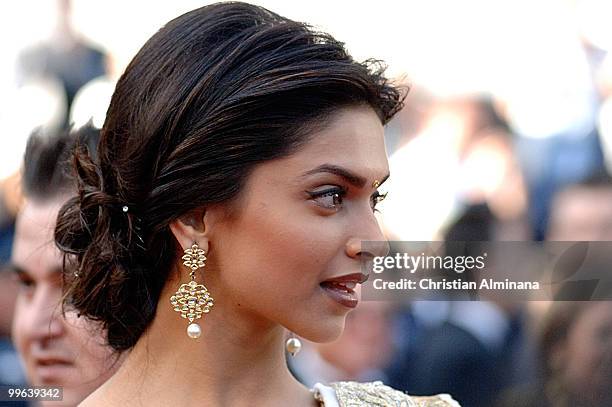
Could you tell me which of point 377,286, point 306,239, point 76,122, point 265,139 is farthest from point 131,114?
point 377,286

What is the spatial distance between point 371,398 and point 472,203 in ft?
4.72

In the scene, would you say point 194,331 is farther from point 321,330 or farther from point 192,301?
point 321,330

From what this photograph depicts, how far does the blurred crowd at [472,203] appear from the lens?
338 cm

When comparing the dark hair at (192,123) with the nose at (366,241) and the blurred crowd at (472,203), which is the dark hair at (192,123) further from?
the blurred crowd at (472,203)

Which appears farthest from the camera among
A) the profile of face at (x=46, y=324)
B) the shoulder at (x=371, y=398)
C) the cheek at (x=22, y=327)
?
the cheek at (x=22, y=327)

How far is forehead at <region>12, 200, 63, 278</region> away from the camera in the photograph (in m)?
2.99

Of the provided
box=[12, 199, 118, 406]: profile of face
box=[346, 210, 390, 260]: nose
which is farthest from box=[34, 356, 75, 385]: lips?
box=[346, 210, 390, 260]: nose

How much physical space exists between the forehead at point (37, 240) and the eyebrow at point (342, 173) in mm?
1170

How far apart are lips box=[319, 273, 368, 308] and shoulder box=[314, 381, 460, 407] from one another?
276 mm

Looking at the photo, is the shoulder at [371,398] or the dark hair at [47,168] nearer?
the shoulder at [371,398]

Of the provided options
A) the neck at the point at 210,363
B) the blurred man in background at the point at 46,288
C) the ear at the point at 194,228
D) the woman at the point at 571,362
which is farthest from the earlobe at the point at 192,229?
the woman at the point at 571,362

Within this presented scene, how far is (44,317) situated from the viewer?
9.80 feet

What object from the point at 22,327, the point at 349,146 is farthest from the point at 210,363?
the point at 22,327

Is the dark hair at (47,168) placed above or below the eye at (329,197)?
below
